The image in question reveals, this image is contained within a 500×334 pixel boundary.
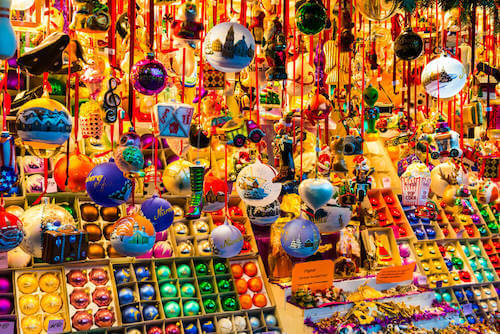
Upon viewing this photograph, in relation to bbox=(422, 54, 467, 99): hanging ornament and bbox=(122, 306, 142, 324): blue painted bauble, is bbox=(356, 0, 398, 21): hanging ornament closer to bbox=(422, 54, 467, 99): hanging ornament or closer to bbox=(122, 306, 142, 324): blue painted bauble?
bbox=(422, 54, 467, 99): hanging ornament

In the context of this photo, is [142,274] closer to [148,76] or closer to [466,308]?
[148,76]

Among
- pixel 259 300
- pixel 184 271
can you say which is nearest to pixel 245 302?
pixel 259 300

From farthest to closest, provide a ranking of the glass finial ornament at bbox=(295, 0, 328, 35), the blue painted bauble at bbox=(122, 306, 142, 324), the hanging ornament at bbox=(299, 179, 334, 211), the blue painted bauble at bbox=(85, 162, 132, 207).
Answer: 1. the blue painted bauble at bbox=(122, 306, 142, 324)
2. the hanging ornament at bbox=(299, 179, 334, 211)
3. the glass finial ornament at bbox=(295, 0, 328, 35)
4. the blue painted bauble at bbox=(85, 162, 132, 207)

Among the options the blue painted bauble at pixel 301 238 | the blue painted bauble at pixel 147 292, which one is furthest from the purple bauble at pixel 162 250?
the blue painted bauble at pixel 301 238

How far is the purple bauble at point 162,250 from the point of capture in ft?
13.9

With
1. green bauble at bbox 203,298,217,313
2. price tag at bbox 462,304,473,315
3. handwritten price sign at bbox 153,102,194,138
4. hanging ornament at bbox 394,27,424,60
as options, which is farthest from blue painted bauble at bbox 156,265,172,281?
price tag at bbox 462,304,473,315

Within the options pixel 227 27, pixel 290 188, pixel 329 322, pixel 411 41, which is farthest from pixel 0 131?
pixel 329 322

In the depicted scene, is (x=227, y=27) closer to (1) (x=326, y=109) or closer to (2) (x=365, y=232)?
(1) (x=326, y=109)

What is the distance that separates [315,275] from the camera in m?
4.22

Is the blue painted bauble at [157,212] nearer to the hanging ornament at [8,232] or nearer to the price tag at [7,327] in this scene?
the hanging ornament at [8,232]

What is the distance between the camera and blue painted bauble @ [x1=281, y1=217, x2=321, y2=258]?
2648 mm

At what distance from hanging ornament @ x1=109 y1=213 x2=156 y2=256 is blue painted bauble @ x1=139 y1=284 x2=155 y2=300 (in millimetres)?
1860

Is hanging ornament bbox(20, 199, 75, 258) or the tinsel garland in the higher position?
hanging ornament bbox(20, 199, 75, 258)

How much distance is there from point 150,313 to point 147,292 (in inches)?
6.2
